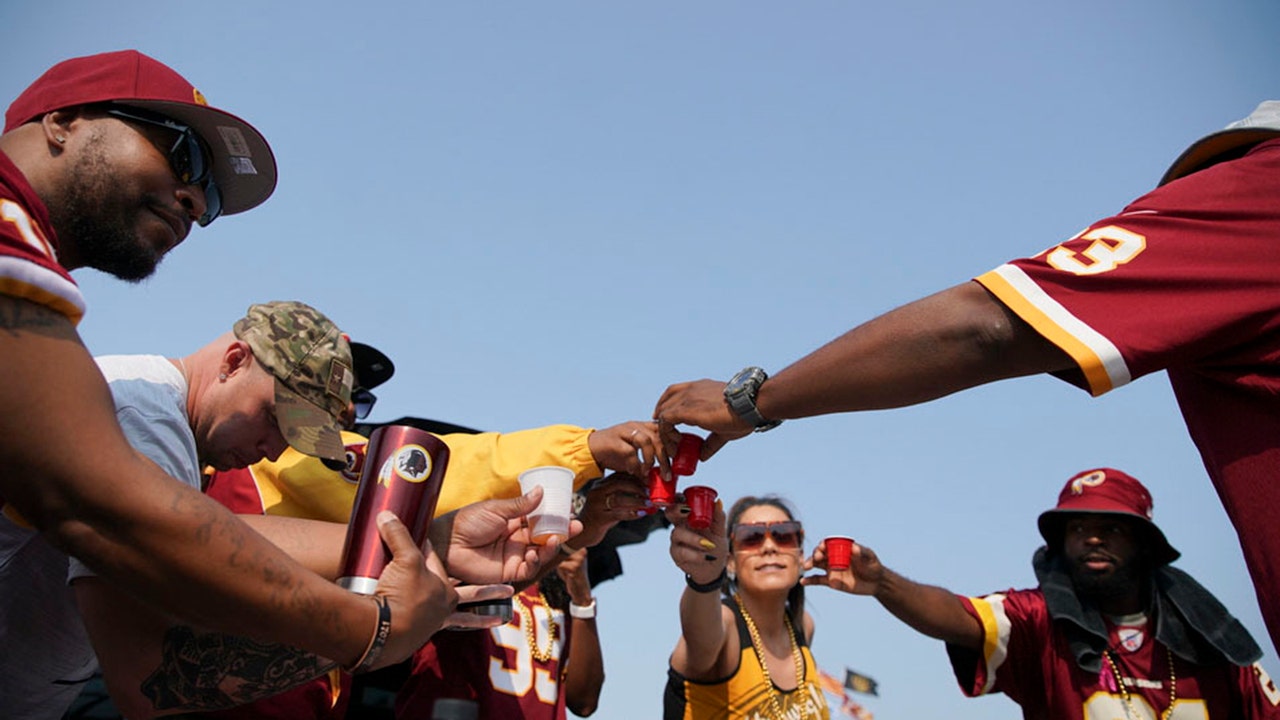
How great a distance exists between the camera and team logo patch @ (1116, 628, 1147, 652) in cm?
593

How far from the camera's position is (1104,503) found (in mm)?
6285

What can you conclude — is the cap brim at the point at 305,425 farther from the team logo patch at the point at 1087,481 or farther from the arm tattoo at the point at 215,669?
the team logo patch at the point at 1087,481

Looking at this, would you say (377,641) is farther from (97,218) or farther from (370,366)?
(370,366)

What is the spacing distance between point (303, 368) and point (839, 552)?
139 inches

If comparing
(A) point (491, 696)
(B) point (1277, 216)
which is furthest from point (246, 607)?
(A) point (491, 696)

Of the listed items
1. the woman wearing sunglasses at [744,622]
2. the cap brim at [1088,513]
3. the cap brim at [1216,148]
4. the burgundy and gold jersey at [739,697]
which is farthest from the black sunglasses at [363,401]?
the cap brim at [1216,148]

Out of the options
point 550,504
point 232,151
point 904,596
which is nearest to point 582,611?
point 904,596

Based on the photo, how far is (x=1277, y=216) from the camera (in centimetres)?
243

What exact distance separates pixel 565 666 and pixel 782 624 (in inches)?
58.8

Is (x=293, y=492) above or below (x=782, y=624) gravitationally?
above

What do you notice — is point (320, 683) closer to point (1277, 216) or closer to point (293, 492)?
point (293, 492)

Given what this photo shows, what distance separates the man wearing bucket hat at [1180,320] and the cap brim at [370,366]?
5254 mm

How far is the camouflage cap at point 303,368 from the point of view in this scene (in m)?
3.41

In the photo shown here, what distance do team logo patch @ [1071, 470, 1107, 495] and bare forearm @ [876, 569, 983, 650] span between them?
50.4 inches
